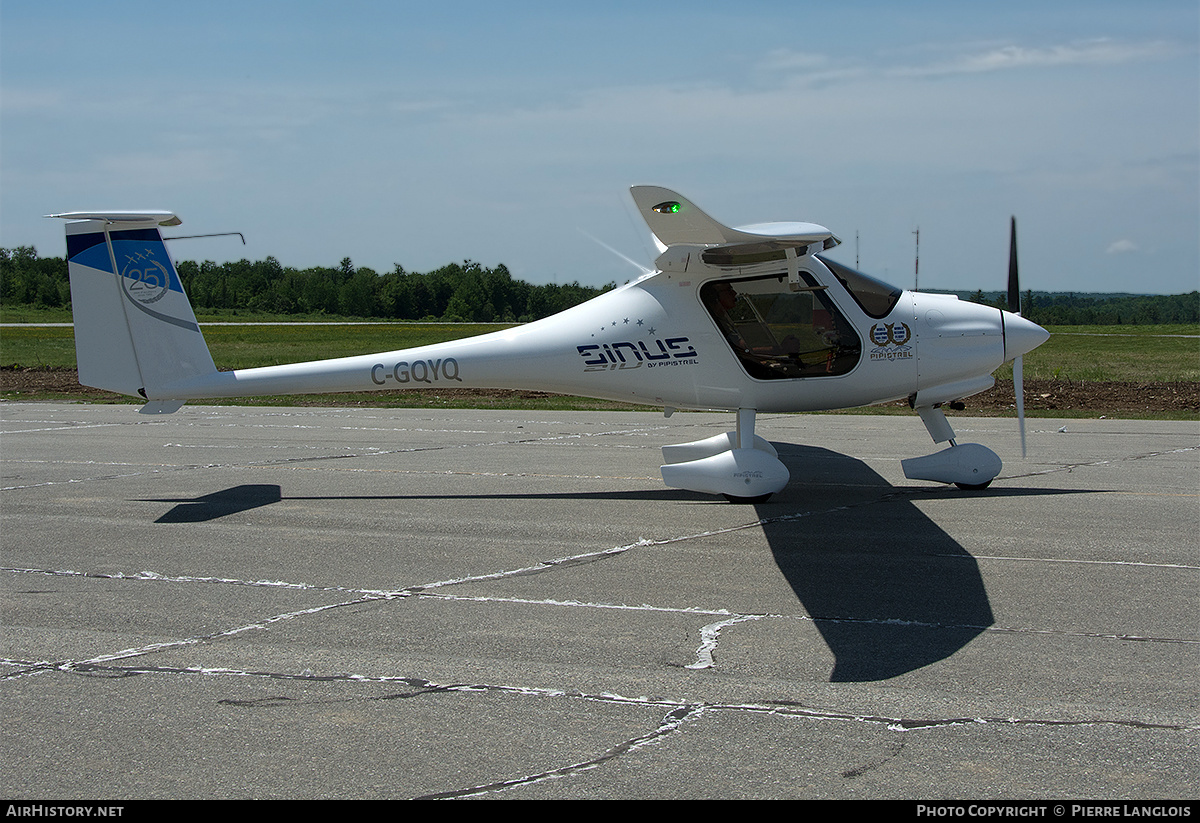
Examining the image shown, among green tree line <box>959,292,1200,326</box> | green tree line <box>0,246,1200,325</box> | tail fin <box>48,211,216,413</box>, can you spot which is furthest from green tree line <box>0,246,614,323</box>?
tail fin <box>48,211,216,413</box>

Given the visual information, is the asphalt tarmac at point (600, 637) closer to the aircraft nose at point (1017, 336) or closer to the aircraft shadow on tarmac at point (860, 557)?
the aircraft shadow on tarmac at point (860, 557)

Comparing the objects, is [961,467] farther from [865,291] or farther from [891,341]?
[865,291]

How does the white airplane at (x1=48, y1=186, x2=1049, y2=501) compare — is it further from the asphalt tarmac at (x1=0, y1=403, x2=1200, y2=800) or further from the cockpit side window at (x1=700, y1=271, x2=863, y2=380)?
the asphalt tarmac at (x1=0, y1=403, x2=1200, y2=800)

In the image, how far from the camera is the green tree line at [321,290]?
274 ft

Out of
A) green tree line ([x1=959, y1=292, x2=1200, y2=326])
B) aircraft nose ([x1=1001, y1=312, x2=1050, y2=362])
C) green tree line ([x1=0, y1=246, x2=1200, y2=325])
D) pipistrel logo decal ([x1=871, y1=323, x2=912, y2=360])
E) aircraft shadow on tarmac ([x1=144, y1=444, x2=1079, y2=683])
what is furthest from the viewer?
green tree line ([x1=959, y1=292, x2=1200, y2=326])

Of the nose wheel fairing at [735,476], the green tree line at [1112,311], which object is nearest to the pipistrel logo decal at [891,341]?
the nose wheel fairing at [735,476]

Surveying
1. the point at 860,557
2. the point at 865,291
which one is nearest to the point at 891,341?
the point at 865,291

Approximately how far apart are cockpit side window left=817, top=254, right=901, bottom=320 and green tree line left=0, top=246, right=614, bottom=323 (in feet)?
229

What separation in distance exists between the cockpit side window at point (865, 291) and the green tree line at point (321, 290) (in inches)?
2749

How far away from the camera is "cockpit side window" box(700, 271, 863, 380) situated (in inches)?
410

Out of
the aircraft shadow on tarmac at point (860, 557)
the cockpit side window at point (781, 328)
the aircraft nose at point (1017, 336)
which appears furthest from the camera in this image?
the aircraft nose at point (1017, 336)
